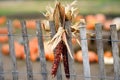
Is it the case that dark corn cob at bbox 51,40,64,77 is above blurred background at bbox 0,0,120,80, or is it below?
below

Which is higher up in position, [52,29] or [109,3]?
[109,3]

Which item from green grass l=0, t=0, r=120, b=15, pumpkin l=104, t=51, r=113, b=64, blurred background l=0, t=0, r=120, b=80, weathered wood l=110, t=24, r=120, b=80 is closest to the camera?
weathered wood l=110, t=24, r=120, b=80

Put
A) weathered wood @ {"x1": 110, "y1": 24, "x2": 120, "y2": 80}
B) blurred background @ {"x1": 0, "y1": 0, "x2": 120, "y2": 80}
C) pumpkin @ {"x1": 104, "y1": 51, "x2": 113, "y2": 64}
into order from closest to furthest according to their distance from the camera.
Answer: weathered wood @ {"x1": 110, "y1": 24, "x2": 120, "y2": 80} → pumpkin @ {"x1": 104, "y1": 51, "x2": 113, "y2": 64} → blurred background @ {"x1": 0, "y1": 0, "x2": 120, "y2": 80}

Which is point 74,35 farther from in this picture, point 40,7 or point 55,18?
point 40,7

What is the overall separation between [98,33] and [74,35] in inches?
11.1

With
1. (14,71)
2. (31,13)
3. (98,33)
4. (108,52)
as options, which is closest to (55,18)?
(98,33)

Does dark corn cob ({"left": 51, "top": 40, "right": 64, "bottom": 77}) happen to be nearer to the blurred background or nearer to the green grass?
the blurred background

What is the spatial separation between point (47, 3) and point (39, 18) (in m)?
1.95

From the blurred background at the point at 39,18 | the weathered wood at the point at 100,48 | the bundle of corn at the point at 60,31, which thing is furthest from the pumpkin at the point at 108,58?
the bundle of corn at the point at 60,31

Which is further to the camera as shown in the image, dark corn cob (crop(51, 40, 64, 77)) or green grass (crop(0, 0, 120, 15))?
green grass (crop(0, 0, 120, 15))

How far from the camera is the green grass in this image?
13.8 m

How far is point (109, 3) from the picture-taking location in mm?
14750

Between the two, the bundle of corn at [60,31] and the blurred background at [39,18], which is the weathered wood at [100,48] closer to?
the bundle of corn at [60,31]

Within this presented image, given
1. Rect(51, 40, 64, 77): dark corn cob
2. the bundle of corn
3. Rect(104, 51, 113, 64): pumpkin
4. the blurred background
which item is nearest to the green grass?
the blurred background
